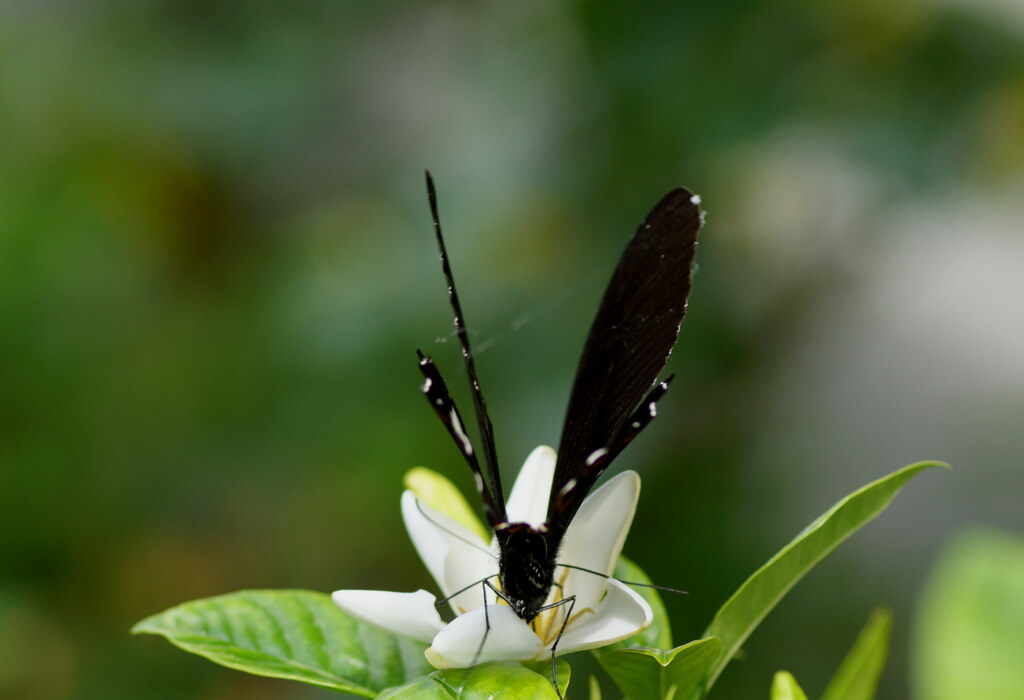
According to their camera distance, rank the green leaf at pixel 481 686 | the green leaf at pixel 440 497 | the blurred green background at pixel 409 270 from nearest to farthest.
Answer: the green leaf at pixel 481 686 → the green leaf at pixel 440 497 → the blurred green background at pixel 409 270

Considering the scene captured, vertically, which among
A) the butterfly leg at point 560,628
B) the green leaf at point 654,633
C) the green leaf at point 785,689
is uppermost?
the butterfly leg at point 560,628

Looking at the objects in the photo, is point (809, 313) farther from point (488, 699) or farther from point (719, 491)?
point (488, 699)

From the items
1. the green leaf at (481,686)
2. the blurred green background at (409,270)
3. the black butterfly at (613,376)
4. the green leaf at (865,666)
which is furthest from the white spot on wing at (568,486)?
the blurred green background at (409,270)

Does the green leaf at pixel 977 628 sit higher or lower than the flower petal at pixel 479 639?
lower

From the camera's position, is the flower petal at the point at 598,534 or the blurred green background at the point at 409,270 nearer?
the flower petal at the point at 598,534

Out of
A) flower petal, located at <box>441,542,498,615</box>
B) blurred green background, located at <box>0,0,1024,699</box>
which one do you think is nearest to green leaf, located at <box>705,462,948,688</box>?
flower petal, located at <box>441,542,498,615</box>

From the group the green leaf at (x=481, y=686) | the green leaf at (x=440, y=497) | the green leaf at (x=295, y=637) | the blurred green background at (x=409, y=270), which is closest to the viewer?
the green leaf at (x=481, y=686)

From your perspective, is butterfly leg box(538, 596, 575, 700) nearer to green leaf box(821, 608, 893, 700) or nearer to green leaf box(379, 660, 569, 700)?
green leaf box(379, 660, 569, 700)

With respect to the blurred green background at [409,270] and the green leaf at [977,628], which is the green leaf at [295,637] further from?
the blurred green background at [409,270]
